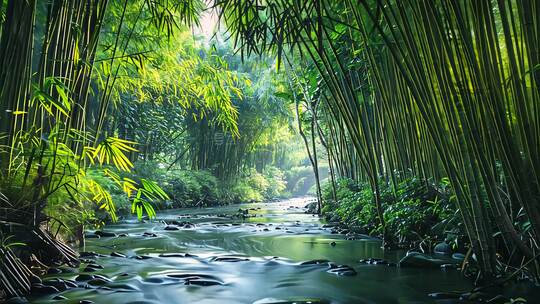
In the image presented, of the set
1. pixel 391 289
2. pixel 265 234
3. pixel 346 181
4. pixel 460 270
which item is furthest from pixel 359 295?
pixel 346 181

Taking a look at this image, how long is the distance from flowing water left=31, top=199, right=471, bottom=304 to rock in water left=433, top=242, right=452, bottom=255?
0.84 ft

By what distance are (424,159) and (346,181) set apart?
10.4 feet

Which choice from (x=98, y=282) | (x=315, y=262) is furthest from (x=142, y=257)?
(x=315, y=262)

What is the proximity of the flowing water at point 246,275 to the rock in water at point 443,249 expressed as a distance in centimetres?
26

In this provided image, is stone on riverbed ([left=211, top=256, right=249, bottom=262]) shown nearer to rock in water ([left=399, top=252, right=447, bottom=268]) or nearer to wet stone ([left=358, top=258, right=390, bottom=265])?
wet stone ([left=358, top=258, right=390, bottom=265])

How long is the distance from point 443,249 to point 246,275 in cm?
145

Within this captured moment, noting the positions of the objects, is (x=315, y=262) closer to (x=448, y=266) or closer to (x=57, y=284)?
(x=448, y=266)

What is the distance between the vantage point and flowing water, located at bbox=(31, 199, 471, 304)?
1946 mm

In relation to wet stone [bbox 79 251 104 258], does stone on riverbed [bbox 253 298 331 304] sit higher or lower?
lower

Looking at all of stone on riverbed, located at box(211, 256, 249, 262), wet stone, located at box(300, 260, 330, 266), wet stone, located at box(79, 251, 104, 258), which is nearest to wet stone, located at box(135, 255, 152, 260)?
wet stone, located at box(79, 251, 104, 258)

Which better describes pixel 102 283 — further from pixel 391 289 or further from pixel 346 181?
pixel 346 181

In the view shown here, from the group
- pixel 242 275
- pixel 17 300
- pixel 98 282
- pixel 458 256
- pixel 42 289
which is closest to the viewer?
pixel 17 300

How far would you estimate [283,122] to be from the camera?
1180 centimetres

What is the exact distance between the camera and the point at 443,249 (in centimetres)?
290
